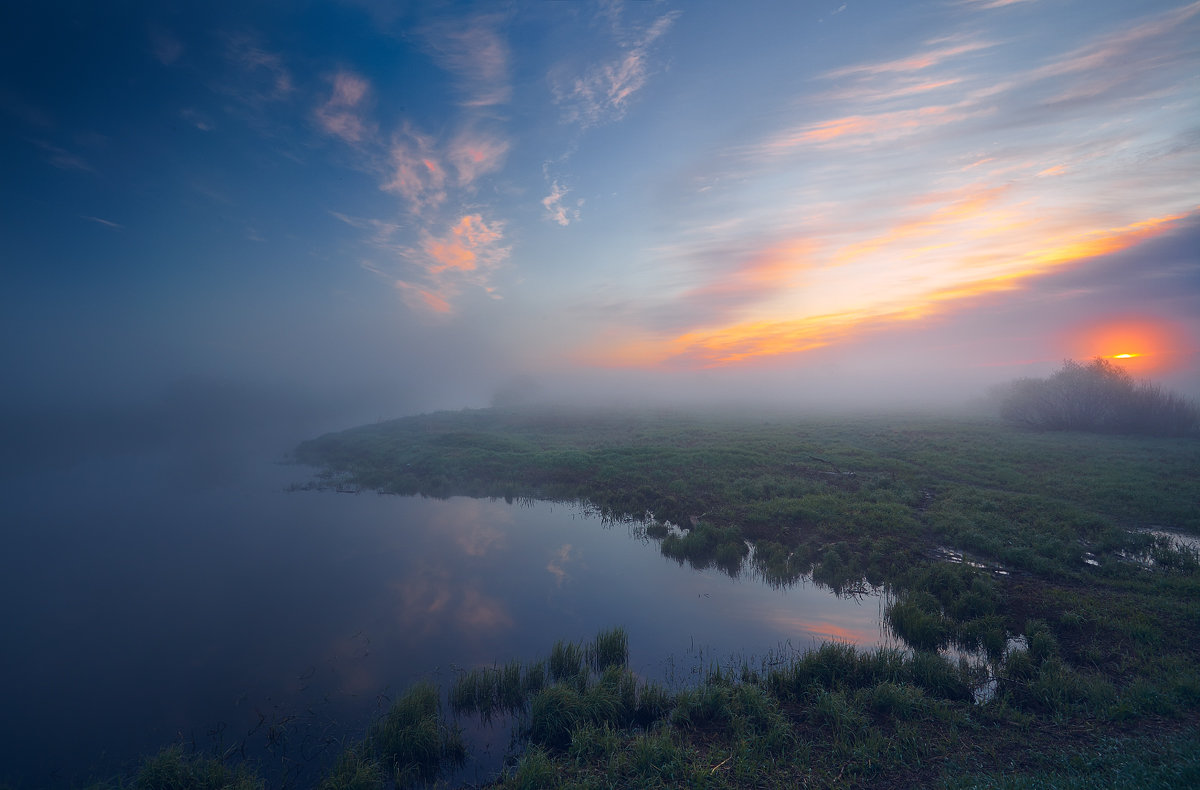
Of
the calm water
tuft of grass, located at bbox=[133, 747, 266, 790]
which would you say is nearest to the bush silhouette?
the calm water

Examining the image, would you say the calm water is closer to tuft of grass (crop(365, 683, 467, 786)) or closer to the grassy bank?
tuft of grass (crop(365, 683, 467, 786))

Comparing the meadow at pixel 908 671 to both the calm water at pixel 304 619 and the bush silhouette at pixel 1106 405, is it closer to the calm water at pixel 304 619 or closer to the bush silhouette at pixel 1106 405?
the calm water at pixel 304 619

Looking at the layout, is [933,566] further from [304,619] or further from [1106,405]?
[1106,405]

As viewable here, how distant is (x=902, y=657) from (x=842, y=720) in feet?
10.9

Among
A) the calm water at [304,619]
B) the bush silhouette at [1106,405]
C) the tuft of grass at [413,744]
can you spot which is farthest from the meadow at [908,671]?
the bush silhouette at [1106,405]

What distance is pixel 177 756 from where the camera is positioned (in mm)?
7305

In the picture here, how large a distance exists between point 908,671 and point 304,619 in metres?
17.1

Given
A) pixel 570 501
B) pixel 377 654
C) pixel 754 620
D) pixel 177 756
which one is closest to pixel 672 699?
pixel 754 620

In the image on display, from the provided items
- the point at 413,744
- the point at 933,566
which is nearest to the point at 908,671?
the point at 933,566

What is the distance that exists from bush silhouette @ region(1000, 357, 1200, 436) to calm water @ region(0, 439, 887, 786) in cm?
4737

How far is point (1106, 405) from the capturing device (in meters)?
39.8

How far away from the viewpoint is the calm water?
31.0ft

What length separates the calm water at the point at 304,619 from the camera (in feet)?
31.0

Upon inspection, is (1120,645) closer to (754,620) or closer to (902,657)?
(902,657)
